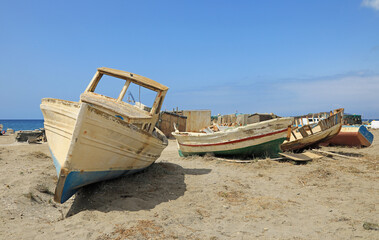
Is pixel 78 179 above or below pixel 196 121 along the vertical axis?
below

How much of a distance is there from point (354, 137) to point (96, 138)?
12.8 m

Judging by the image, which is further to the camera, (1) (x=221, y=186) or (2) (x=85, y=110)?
(1) (x=221, y=186)

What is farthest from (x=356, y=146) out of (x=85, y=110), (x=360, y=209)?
(x=85, y=110)

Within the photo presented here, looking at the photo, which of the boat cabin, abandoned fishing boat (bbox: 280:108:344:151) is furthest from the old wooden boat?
the boat cabin

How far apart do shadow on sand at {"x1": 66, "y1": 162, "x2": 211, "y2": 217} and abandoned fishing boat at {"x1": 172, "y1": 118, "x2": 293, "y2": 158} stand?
2.77 metres

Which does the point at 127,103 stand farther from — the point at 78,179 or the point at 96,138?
the point at 78,179

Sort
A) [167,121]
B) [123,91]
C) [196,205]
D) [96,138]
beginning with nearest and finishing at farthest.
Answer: [96,138] < [196,205] < [123,91] < [167,121]

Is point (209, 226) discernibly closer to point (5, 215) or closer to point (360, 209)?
point (360, 209)

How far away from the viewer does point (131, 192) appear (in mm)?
5352

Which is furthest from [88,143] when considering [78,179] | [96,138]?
[78,179]

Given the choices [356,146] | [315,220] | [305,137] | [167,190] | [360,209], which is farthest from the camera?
[356,146]

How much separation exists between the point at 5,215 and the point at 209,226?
10.7ft

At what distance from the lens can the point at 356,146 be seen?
43.0ft

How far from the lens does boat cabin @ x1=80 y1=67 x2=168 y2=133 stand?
5.90 m
